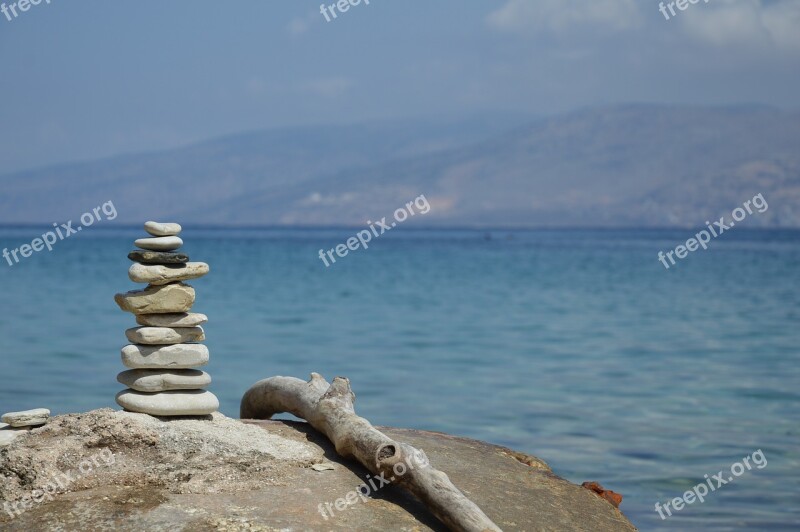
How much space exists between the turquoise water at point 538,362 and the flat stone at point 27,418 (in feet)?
20.3

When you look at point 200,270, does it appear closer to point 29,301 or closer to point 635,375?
point 635,375

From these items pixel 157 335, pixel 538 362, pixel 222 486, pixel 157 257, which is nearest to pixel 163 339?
pixel 157 335

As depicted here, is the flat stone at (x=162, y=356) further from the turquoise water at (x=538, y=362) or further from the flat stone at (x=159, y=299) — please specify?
the turquoise water at (x=538, y=362)

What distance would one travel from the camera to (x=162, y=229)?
8.21 m

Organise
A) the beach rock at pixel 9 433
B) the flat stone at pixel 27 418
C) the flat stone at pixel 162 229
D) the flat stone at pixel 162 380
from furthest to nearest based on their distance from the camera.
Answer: the flat stone at pixel 162 229, the flat stone at pixel 162 380, the flat stone at pixel 27 418, the beach rock at pixel 9 433

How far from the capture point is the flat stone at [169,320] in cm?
818

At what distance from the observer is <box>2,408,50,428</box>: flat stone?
25.1 feet

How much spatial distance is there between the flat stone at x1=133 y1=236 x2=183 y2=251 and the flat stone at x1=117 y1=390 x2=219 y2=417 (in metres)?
1.10

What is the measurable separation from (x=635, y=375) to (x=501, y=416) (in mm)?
5027

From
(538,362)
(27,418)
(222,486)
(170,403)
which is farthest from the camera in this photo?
(538,362)

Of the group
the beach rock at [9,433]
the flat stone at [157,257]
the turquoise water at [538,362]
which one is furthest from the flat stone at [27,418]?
the turquoise water at [538,362]

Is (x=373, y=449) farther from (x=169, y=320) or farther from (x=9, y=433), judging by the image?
(x=9, y=433)

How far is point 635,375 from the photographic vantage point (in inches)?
794

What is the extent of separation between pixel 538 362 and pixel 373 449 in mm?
15047
